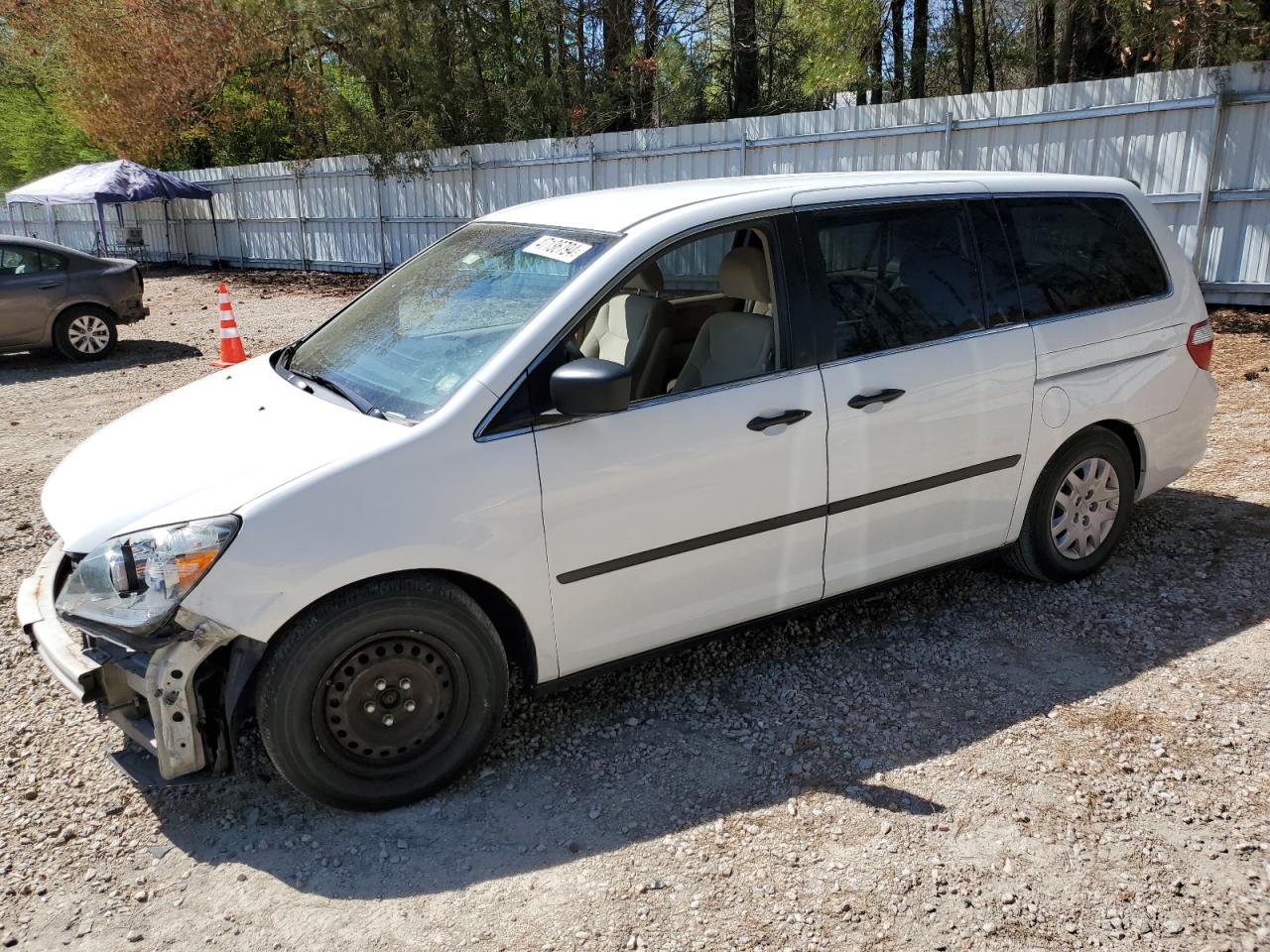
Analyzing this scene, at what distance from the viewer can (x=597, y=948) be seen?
8.76 ft

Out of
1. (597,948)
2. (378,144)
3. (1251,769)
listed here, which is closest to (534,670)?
(597,948)

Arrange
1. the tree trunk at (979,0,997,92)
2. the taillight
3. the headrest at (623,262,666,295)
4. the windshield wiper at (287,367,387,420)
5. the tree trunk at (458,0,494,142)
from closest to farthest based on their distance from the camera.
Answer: the windshield wiper at (287,367,387,420)
the headrest at (623,262,666,295)
the taillight
the tree trunk at (979,0,997,92)
the tree trunk at (458,0,494,142)

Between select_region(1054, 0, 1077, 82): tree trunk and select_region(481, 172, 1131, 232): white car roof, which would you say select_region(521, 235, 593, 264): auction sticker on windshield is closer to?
select_region(481, 172, 1131, 232): white car roof

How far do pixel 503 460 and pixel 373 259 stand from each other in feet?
63.5

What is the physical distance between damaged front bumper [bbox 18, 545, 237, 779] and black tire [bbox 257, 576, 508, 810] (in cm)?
18

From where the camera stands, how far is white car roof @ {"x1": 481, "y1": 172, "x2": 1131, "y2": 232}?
12.2 ft

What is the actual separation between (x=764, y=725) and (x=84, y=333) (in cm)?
1129

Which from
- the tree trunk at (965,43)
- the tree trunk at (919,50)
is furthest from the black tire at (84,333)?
the tree trunk at (919,50)

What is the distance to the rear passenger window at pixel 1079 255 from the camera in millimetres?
4285

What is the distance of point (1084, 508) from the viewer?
4.64 metres

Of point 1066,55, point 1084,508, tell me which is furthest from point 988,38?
point 1084,508

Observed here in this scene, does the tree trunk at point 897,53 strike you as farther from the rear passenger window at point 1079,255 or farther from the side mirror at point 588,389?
the side mirror at point 588,389

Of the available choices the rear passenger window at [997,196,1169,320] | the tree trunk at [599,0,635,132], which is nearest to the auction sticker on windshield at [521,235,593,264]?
the rear passenger window at [997,196,1169,320]

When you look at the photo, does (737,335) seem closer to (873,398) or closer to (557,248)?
(873,398)
